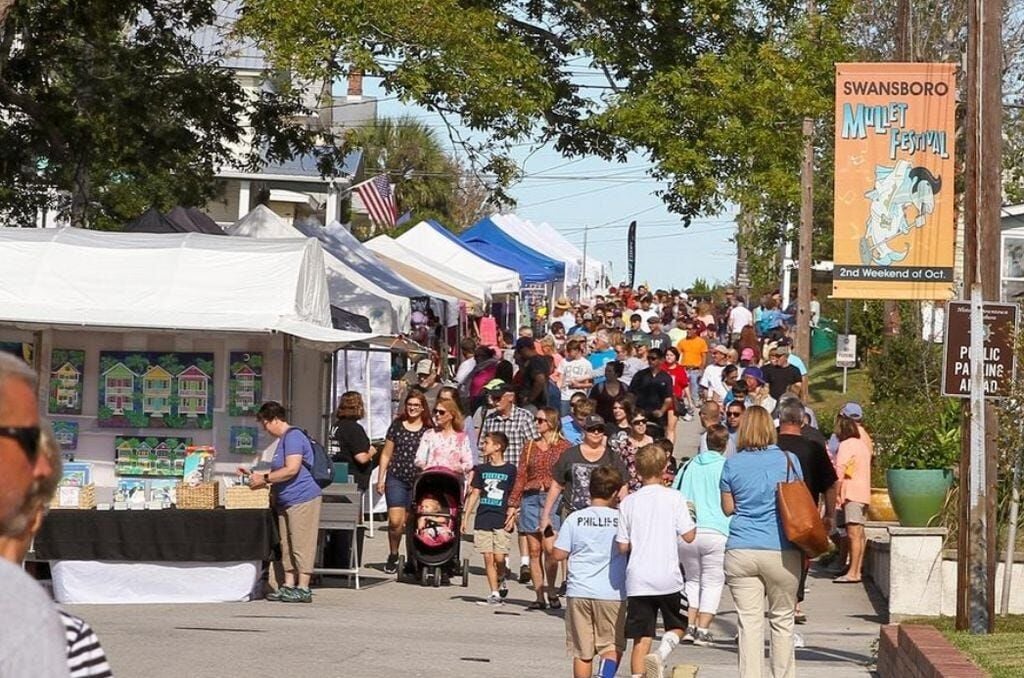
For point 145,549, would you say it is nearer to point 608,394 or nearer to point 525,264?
point 608,394

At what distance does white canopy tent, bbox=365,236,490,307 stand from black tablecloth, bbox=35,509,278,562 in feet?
52.8

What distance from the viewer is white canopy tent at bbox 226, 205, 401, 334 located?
870 inches

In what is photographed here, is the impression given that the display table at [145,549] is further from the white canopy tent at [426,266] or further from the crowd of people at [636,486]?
the white canopy tent at [426,266]

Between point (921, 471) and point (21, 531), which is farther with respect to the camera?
point (921, 471)

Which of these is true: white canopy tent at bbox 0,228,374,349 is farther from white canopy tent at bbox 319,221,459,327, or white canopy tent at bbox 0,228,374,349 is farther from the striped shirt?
the striped shirt

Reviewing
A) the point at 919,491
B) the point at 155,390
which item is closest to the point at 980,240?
the point at 919,491

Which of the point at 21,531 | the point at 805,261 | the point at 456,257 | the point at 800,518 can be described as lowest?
the point at 800,518

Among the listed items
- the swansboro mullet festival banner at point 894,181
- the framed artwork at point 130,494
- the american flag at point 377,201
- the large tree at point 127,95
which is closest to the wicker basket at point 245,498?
the framed artwork at point 130,494

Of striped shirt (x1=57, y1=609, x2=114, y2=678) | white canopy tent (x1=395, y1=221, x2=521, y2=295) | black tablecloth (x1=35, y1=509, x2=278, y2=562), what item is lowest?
black tablecloth (x1=35, y1=509, x2=278, y2=562)

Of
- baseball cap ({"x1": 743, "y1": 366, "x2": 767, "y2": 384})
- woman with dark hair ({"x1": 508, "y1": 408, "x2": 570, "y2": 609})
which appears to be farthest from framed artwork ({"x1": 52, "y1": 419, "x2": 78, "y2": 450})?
baseball cap ({"x1": 743, "y1": 366, "x2": 767, "y2": 384})

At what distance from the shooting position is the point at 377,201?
4134 cm

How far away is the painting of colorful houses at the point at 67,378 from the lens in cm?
1675

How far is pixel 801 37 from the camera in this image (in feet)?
67.8

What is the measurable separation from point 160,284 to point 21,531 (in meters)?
13.7
